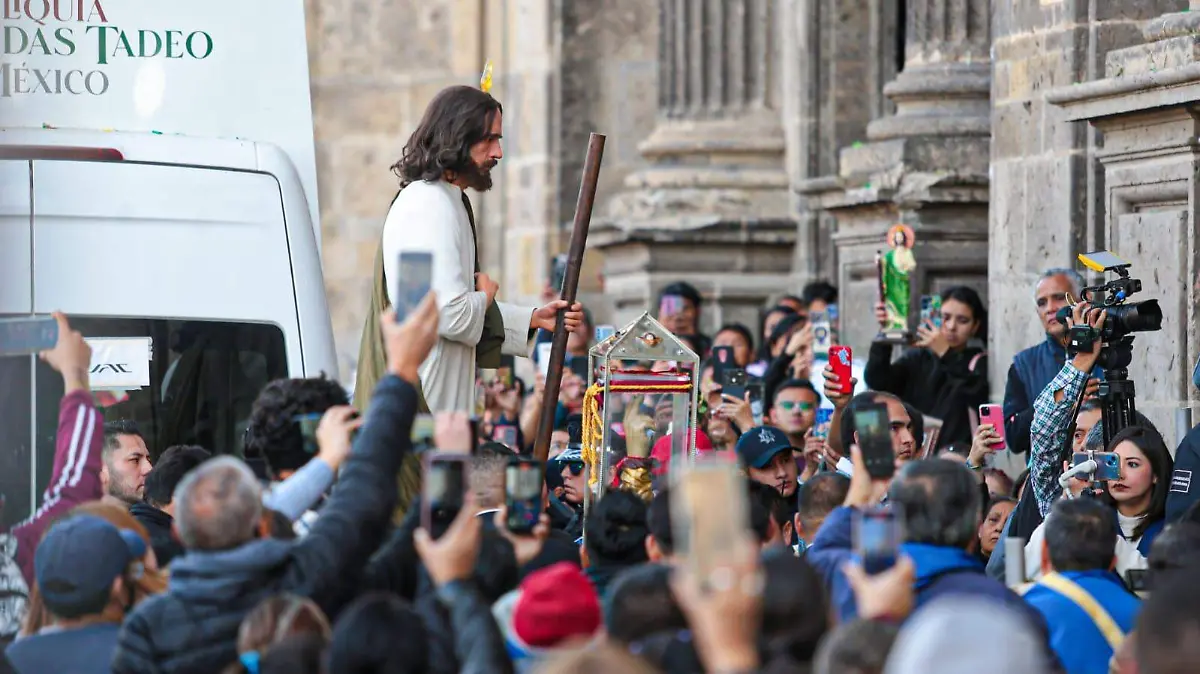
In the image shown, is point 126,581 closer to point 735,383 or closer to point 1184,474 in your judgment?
point 1184,474

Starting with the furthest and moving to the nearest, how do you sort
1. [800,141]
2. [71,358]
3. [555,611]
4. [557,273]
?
[557,273]
[800,141]
[71,358]
[555,611]

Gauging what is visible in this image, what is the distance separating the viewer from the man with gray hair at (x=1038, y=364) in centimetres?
907

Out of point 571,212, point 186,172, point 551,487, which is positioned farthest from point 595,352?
point 571,212

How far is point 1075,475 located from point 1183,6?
345 centimetres

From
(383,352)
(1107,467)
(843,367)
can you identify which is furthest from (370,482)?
(843,367)

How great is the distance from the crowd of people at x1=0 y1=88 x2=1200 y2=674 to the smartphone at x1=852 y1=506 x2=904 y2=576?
0.6 inches

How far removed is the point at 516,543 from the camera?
17.2 ft

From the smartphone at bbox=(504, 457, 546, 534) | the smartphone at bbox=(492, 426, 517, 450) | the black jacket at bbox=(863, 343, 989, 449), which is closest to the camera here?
the smartphone at bbox=(504, 457, 546, 534)

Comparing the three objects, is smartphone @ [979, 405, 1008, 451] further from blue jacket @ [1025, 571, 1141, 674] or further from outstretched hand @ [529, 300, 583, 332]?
blue jacket @ [1025, 571, 1141, 674]

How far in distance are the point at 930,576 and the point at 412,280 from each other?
1.26m

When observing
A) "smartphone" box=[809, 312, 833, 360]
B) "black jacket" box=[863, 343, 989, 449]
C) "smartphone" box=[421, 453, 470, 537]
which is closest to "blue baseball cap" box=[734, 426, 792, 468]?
"black jacket" box=[863, 343, 989, 449]

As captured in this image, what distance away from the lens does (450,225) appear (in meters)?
6.76

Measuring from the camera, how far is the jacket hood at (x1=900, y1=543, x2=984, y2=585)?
16.9 feet

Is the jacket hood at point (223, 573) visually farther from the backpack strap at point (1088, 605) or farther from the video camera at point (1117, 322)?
the video camera at point (1117, 322)
